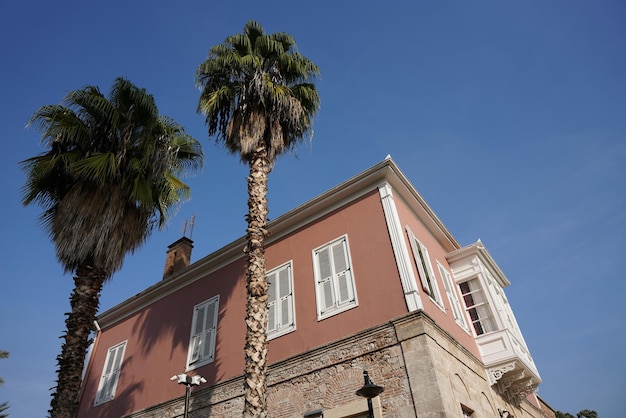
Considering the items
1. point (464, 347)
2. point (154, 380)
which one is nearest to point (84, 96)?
point (154, 380)

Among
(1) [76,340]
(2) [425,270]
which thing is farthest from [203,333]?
(2) [425,270]

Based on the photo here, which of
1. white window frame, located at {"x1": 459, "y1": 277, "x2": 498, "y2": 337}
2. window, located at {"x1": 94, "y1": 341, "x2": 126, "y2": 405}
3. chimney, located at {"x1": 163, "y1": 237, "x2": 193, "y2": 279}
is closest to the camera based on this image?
white window frame, located at {"x1": 459, "y1": 277, "x2": 498, "y2": 337}

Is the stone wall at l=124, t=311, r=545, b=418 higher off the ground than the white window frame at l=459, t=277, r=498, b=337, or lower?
lower

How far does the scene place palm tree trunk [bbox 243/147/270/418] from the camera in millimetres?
7227

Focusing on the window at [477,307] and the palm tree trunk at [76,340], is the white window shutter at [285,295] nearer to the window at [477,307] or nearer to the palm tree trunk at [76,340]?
the palm tree trunk at [76,340]

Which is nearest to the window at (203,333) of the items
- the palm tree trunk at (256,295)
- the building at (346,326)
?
the building at (346,326)

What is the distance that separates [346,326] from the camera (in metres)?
9.57

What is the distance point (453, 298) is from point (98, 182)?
965 centimetres

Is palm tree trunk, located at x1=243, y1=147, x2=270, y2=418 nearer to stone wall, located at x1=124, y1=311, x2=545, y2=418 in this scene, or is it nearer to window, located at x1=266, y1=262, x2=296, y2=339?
window, located at x1=266, y1=262, x2=296, y2=339

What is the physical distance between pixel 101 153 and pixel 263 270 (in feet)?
17.3

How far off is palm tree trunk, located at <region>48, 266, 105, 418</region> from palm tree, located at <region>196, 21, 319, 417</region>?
3.78 m

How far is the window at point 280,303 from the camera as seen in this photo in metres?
10.7

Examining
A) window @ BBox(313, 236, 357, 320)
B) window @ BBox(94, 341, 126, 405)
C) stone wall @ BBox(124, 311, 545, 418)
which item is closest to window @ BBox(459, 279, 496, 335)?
stone wall @ BBox(124, 311, 545, 418)

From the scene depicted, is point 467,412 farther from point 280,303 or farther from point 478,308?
point 280,303
